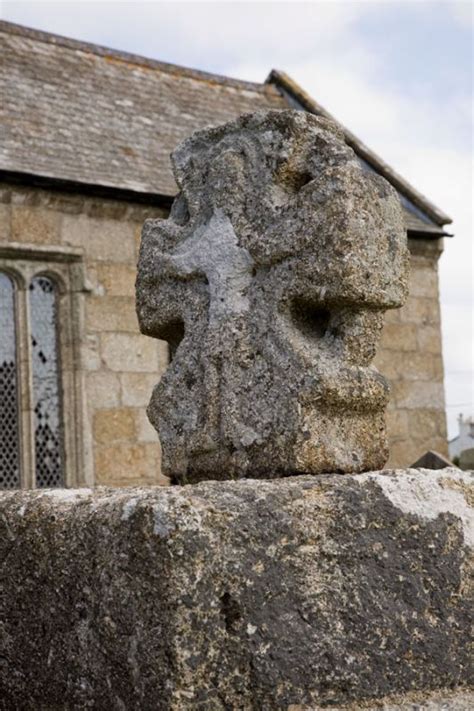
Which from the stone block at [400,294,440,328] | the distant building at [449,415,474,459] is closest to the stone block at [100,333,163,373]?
the stone block at [400,294,440,328]

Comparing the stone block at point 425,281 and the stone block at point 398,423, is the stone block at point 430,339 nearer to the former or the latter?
the stone block at point 425,281

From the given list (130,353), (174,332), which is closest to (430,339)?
(130,353)

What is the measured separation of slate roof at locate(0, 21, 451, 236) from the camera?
10.5 meters

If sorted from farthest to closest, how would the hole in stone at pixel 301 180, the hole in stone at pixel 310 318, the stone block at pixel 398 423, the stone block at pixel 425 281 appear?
1. the stone block at pixel 425 281
2. the stone block at pixel 398 423
3. the hole in stone at pixel 301 180
4. the hole in stone at pixel 310 318

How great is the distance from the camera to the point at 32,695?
10.3 ft

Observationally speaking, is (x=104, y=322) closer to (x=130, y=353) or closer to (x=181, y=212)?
(x=130, y=353)

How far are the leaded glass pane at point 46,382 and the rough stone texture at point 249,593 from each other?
7.36 m

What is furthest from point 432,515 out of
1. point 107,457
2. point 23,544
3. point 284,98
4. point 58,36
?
point 284,98

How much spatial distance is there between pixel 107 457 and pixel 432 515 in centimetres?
757

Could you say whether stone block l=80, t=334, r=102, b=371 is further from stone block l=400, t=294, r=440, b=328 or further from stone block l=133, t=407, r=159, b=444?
stone block l=400, t=294, r=440, b=328

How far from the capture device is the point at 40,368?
10.5m

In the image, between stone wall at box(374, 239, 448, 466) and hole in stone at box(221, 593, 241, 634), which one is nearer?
hole in stone at box(221, 593, 241, 634)

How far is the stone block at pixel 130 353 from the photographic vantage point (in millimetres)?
10539

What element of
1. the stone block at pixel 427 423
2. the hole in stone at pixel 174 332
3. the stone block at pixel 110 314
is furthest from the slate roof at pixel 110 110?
the hole in stone at pixel 174 332
